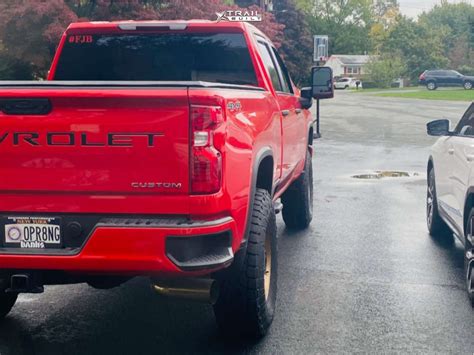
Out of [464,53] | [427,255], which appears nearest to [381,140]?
[427,255]

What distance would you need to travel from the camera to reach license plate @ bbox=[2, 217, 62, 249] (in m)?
3.94

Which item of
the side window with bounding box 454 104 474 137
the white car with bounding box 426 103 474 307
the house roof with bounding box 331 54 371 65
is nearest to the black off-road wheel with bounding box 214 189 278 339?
the white car with bounding box 426 103 474 307

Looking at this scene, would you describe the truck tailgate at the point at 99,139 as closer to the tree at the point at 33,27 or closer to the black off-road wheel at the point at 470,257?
the black off-road wheel at the point at 470,257

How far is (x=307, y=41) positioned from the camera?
65.0 m

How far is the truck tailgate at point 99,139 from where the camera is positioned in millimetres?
3793

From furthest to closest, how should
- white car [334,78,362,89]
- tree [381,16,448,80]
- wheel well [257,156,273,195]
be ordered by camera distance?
white car [334,78,362,89]
tree [381,16,448,80]
wheel well [257,156,273,195]

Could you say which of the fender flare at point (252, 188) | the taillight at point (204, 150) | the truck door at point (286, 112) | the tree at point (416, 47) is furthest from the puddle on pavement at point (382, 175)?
the tree at point (416, 47)

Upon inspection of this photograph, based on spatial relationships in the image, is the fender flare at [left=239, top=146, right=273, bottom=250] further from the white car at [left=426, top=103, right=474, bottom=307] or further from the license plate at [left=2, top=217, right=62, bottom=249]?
the white car at [left=426, top=103, right=474, bottom=307]

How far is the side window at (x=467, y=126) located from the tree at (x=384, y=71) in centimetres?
7955

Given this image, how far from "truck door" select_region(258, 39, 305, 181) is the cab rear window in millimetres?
326

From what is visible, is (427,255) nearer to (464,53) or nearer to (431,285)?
(431,285)

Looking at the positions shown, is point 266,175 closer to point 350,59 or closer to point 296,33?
point 296,33

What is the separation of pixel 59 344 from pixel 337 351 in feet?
5.80

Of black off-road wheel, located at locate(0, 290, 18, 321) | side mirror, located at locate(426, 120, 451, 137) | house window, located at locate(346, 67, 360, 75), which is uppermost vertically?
side mirror, located at locate(426, 120, 451, 137)
